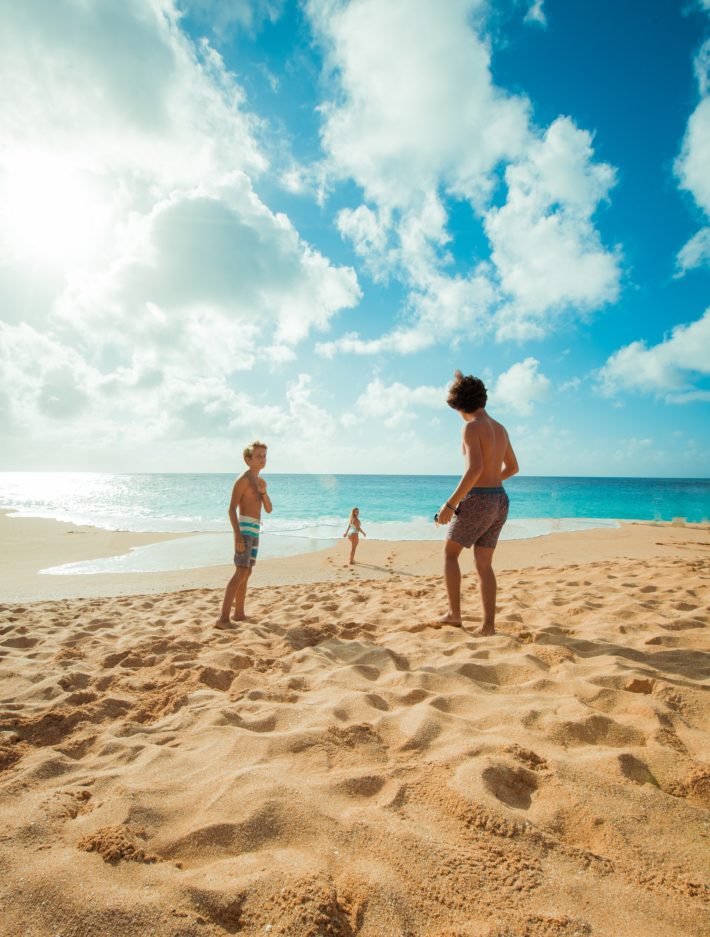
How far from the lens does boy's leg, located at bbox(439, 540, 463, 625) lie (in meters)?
4.10

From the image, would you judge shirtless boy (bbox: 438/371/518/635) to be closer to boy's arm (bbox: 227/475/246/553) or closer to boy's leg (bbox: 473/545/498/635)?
boy's leg (bbox: 473/545/498/635)

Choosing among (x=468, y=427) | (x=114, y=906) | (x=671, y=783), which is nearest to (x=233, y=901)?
(x=114, y=906)

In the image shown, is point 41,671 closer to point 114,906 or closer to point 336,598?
point 114,906

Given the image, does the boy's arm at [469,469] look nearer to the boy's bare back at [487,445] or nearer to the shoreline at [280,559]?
the boy's bare back at [487,445]

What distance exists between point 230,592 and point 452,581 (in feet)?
8.24

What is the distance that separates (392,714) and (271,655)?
1.59 meters

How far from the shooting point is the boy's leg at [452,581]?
4098 mm

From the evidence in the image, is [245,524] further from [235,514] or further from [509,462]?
[509,462]

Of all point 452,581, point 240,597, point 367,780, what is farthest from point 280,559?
point 367,780

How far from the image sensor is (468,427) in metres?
3.91

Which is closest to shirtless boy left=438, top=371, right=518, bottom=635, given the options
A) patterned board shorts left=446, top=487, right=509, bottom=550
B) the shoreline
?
patterned board shorts left=446, top=487, right=509, bottom=550

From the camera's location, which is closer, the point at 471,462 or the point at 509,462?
the point at 471,462

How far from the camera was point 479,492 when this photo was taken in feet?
12.9

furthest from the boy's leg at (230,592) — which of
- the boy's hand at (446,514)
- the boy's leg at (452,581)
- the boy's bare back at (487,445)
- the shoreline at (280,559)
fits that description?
the boy's bare back at (487,445)
